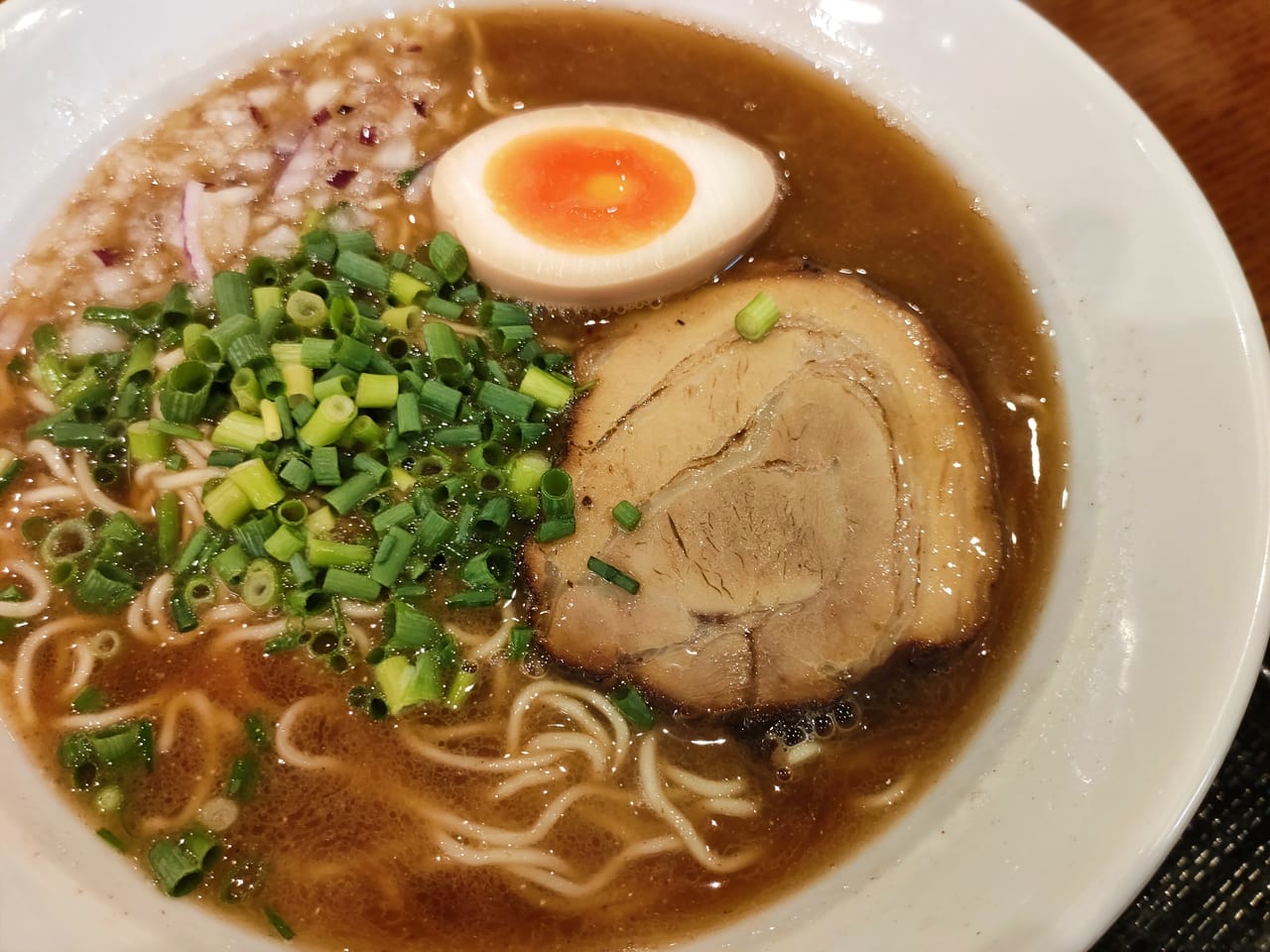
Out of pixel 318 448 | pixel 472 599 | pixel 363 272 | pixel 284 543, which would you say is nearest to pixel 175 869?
pixel 284 543

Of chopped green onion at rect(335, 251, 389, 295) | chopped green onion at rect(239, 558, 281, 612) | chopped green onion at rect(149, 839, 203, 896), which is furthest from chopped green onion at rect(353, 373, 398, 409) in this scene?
chopped green onion at rect(149, 839, 203, 896)

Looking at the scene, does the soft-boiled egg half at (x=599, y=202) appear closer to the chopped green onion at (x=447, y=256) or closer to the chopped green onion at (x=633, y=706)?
the chopped green onion at (x=447, y=256)

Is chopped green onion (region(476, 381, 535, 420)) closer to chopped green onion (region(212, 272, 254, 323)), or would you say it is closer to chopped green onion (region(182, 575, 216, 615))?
chopped green onion (region(212, 272, 254, 323))

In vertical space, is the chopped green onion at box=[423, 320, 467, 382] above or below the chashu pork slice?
above

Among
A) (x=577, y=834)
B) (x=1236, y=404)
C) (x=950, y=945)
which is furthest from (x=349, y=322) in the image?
(x=1236, y=404)

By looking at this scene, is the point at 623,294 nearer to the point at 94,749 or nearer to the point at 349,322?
the point at 349,322
